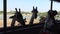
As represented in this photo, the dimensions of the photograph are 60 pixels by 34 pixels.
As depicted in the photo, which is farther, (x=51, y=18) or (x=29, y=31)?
(x=29, y=31)

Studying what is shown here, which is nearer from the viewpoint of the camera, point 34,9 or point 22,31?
point 22,31

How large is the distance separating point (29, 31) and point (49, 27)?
0.43 m

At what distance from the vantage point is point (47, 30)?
2133 millimetres

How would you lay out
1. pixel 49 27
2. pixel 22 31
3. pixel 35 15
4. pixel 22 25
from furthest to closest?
pixel 35 15 → pixel 22 25 → pixel 22 31 → pixel 49 27

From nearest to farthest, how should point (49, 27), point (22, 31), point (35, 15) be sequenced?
point (49, 27)
point (22, 31)
point (35, 15)

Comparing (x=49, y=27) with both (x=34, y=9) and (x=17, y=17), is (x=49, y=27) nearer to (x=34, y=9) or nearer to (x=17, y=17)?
(x=17, y=17)

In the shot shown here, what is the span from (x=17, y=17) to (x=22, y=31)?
0.21 meters

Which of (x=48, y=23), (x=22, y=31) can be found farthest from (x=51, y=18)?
(x=22, y=31)

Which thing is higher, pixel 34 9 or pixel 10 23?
pixel 34 9

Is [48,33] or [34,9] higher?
[34,9]

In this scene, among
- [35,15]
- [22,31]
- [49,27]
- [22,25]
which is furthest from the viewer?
[35,15]

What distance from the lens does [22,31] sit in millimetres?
2350

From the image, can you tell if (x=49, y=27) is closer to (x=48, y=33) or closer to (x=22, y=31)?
(x=48, y=33)

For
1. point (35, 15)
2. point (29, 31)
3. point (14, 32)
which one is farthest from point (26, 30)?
point (35, 15)
